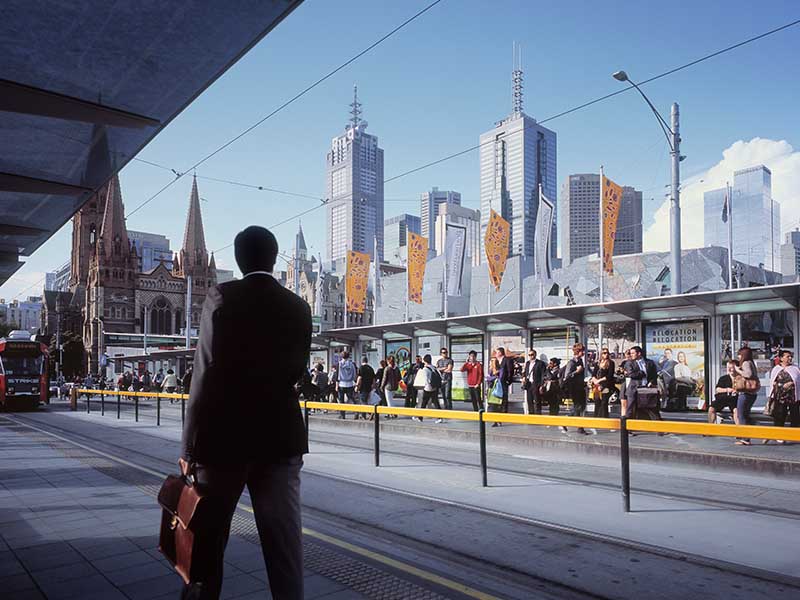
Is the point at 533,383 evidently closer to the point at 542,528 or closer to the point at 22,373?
the point at 542,528

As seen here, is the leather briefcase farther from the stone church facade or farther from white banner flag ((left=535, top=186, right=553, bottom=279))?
the stone church facade

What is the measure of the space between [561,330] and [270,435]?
15.9 metres

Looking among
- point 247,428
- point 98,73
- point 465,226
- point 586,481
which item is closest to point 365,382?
point 586,481

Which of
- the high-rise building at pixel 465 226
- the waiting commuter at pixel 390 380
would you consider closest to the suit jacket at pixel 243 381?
the waiting commuter at pixel 390 380

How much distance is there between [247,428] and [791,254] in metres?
99.0

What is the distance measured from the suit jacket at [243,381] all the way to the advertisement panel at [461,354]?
1559 centimetres

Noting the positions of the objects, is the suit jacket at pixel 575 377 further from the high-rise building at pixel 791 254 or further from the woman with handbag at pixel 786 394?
the high-rise building at pixel 791 254

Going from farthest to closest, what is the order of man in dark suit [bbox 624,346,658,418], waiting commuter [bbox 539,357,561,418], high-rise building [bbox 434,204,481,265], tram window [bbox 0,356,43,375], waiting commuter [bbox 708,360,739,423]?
high-rise building [bbox 434,204,481,265] < tram window [bbox 0,356,43,375] < waiting commuter [bbox 539,357,561,418] < waiting commuter [bbox 708,360,739,423] < man in dark suit [bbox 624,346,658,418]

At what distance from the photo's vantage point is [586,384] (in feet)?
54.5

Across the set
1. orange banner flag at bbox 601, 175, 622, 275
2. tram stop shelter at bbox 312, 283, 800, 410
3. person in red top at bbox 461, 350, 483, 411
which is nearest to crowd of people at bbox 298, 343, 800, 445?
person in red top at bbox 461, 350, 483, 411

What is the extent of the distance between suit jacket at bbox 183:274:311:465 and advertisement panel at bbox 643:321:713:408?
14.0m

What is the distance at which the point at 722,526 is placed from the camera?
20.2 ft

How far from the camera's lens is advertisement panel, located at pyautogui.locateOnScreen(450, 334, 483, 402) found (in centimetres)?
1866

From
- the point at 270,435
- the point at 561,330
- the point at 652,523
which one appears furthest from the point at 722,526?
the point at 561,330
